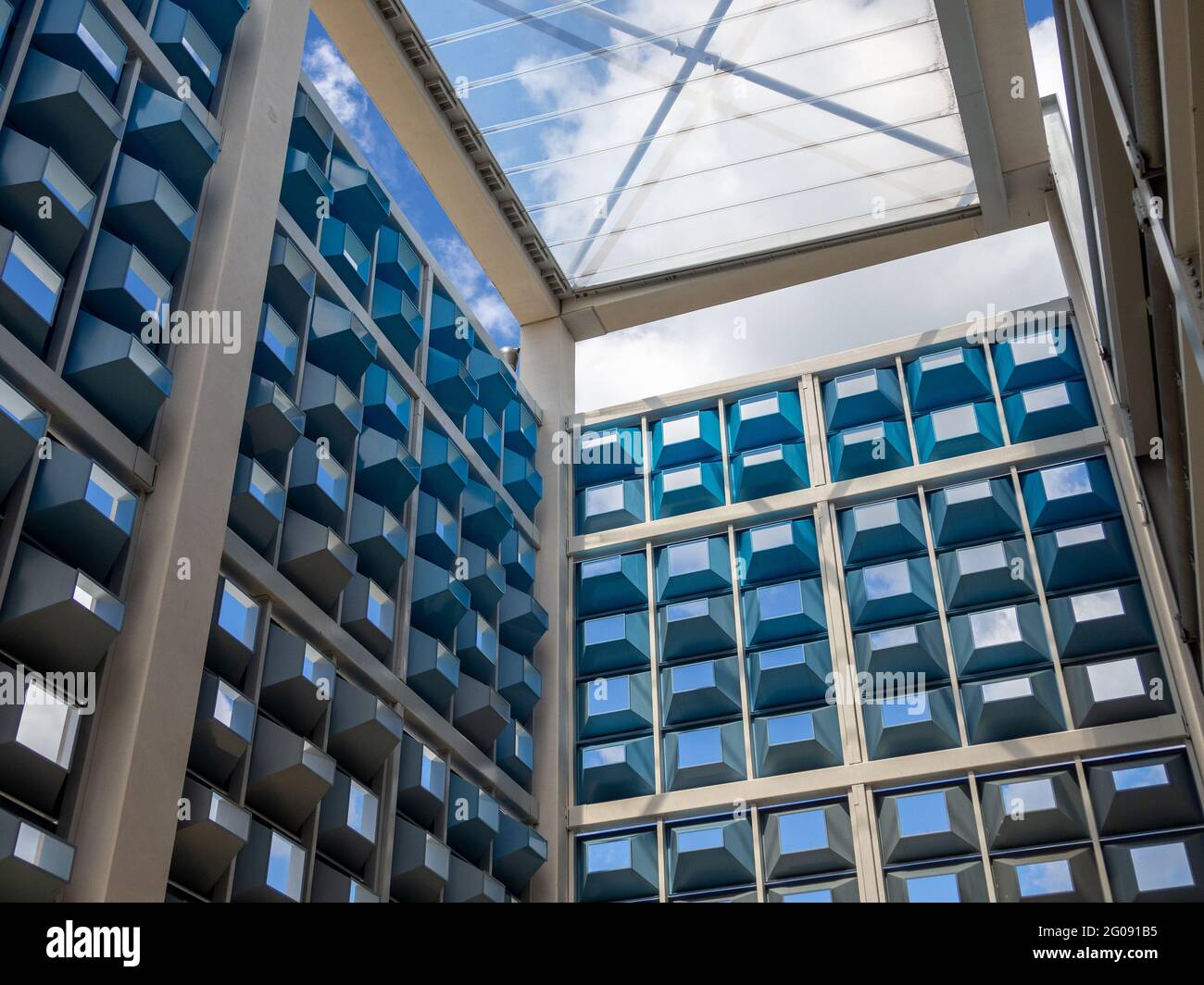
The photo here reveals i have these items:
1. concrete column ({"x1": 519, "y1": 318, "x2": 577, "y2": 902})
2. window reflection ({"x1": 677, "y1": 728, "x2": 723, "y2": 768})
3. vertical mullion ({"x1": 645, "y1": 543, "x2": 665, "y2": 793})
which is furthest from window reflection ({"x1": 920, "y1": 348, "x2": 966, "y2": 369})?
window reflection ({"x1": 677, "y1": 728, "x2": 723, "y2": 768})

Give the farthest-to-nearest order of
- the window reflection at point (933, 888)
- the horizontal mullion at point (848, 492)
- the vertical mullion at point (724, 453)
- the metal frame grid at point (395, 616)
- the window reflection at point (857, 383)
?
1. the vertical mullion at point (724, 453)
2. the window reflection at point (857, 383)
3. the horizontal mullion at point (848, 492)
4. the window reflection at point (933, 888)
5. the metal frame grid at point (395, 616)

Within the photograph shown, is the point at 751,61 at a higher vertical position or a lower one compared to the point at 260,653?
higher

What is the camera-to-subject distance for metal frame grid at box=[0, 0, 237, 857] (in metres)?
8.70

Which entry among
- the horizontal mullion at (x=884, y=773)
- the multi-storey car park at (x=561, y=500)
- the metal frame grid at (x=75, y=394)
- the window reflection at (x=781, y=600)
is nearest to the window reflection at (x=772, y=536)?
the multi-storey car park at (x=561, y=500)

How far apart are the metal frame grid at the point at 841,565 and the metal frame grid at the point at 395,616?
5.90ft

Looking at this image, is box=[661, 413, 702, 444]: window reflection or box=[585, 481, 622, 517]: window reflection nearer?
box=[661, 413, 702, 444]: window reflection

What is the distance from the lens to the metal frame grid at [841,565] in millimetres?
14750

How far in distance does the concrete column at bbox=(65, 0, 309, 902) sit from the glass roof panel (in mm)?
5162

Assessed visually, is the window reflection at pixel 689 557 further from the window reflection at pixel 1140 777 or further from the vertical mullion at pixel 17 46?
the vertical mullion at pixel 17 46

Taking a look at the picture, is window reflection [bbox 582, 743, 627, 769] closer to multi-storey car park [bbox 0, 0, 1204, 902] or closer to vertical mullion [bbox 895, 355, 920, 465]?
multi-storey car park [bbox 0, 0, 1204, 902]
